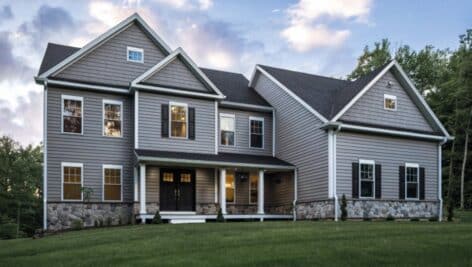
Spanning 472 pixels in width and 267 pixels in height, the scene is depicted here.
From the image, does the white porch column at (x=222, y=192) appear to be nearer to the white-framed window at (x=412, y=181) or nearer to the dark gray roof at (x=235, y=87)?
the dark gray roof at (x=235, y=87)

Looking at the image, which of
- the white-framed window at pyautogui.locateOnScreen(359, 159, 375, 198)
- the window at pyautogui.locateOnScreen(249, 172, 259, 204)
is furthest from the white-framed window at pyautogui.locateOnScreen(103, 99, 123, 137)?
the white-framed window at pyautogui.locateOnScreen(359, 159, 375, 198)

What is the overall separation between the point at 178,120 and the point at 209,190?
11.3ft

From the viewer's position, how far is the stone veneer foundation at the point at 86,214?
20.8 metres

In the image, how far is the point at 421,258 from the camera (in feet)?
34.1

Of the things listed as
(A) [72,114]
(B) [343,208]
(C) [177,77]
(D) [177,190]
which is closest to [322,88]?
(B) [343,208]

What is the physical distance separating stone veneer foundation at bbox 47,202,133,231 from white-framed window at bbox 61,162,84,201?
1.09ft

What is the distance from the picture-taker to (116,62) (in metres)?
22.7

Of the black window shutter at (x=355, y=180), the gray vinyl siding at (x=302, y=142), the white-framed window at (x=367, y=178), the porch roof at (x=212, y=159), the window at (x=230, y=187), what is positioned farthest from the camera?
the window at (x=230, y=187)

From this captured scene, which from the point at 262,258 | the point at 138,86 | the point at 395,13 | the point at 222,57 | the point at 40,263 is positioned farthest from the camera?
the point at 222,57

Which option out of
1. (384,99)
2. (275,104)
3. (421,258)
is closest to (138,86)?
(275,104)

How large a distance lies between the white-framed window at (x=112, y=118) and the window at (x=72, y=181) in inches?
73.1

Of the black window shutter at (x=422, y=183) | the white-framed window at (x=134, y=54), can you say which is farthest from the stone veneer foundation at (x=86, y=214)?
the black window shutter at (x=422, y=183)

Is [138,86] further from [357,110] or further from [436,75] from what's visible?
[436,75]

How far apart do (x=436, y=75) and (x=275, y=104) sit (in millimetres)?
23986
